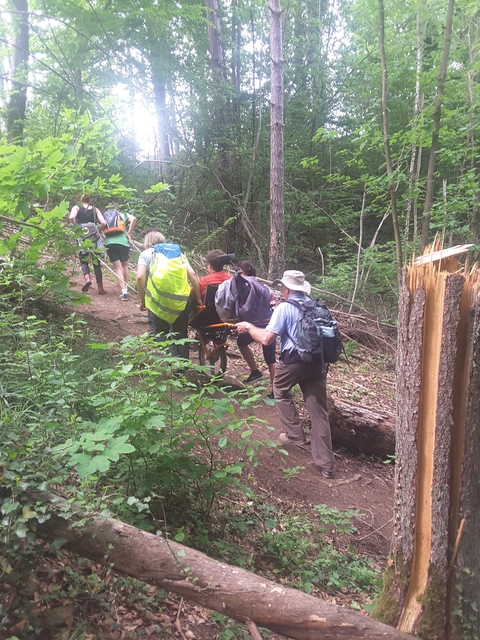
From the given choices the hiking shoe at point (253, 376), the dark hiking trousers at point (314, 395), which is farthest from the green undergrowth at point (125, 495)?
the hiking shoe at point (253, 376)

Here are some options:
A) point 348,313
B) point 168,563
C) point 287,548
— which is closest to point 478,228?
point 348,313

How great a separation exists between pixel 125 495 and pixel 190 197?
39.2ft

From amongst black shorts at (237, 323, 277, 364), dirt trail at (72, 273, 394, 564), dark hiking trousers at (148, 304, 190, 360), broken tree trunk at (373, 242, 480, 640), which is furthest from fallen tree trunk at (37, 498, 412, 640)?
black shorts at (237, 323, 277, 364)

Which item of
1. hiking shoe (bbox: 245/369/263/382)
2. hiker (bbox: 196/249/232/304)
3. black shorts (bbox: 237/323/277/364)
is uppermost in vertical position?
hiker (bbox: 196/249/232/304)

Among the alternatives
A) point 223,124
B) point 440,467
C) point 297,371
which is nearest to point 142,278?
point 297,371

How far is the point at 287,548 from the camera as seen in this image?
109 inches

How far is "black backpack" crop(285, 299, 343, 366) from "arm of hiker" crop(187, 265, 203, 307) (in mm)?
1449

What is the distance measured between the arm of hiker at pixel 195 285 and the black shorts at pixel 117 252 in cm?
300

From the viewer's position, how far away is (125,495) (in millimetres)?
2297

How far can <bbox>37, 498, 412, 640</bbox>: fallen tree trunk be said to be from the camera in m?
1.63

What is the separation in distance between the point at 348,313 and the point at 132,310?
16.8 feet

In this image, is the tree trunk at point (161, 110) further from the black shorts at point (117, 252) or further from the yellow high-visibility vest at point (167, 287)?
the yellow high-visibility vest at point (167, 287)

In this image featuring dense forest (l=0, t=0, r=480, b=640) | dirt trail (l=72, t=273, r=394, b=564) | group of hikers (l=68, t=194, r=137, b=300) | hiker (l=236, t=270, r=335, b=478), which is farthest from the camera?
group of hikers (l=68, t=194, r=137, b=300)

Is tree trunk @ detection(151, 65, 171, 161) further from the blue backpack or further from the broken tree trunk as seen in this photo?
the broken tree trunk
